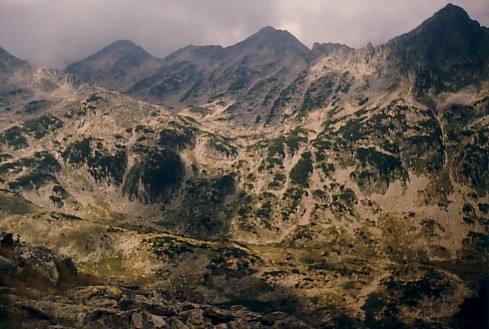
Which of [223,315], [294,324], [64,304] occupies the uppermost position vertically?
[64,304]

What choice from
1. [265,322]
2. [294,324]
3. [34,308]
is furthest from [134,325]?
[294,324]

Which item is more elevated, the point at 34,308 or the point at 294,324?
the point at 34,308

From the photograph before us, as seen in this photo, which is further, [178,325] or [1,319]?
[178,325]

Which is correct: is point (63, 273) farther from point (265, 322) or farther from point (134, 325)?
point (265, 322)

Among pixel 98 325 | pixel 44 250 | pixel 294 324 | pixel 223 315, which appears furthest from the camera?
pixel 294 324

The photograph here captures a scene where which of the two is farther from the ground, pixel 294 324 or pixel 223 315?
pixel 223 315

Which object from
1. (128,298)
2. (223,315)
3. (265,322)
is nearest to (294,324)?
(265,322)

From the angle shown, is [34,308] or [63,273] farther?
[63,273]

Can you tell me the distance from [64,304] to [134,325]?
9775 millimetres

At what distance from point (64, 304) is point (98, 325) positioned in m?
5.42

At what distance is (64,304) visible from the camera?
55.6 metres

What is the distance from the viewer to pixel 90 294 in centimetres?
7025

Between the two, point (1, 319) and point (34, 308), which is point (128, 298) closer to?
point (34, 308)

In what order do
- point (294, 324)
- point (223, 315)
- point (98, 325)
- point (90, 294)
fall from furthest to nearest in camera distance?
1. point (294, 324)
2. point (223, 315)
3. point (90, 294)
4. point (98, 325)
